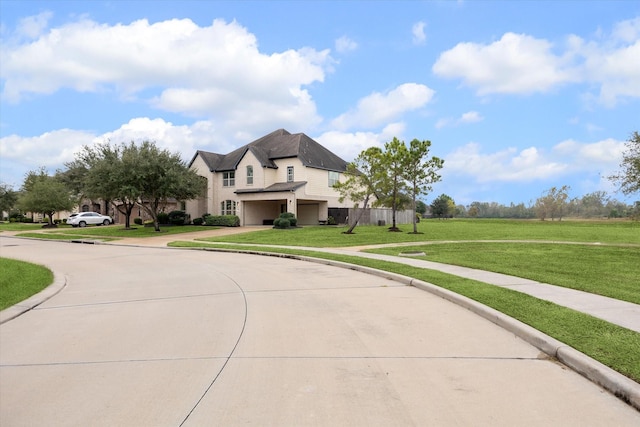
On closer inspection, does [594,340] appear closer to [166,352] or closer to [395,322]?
[395,322]

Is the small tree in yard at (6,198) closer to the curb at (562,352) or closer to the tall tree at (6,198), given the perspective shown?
the tall tree at (6,198)

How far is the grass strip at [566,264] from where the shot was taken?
10.0 m

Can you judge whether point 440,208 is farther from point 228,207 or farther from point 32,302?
point 32,302

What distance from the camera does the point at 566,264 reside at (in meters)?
14.1

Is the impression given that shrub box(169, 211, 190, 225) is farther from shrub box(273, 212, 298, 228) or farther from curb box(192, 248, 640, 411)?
curb box(192, 248, 640, 411)

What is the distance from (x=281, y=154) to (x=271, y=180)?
9.35 feet

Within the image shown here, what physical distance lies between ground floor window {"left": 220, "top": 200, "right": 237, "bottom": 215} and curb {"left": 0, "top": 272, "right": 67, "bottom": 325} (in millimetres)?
33128

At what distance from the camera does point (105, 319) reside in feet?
26.1

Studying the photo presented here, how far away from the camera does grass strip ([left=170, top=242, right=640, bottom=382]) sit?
16.7 feet

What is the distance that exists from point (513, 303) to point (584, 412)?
412cm

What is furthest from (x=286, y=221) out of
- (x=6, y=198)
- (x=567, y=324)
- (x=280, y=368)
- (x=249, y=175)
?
(x=6, y=198)

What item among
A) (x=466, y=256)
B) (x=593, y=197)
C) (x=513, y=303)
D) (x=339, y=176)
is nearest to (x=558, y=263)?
(x=466, y=256)

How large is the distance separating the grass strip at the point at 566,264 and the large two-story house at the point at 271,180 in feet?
75.1

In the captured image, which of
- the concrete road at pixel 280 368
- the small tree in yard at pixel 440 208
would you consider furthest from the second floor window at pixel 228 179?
the small tree in yard at pixel 440 208
